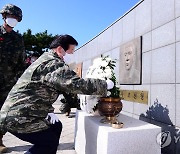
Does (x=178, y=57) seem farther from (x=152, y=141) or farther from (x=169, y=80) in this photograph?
(x=152, y=141)

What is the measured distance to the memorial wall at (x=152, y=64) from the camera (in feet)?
11.5

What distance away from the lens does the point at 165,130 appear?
3619 mm

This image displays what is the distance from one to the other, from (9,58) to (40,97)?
1960 mm

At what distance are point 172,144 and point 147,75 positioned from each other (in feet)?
→ 4.41

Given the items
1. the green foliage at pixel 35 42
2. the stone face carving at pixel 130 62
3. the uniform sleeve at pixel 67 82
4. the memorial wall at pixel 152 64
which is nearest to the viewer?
the uniform sleeve at pixel 67 82

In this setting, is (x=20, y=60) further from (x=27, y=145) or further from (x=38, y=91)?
(x=38, y=91)

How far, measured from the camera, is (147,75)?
4.35 meters

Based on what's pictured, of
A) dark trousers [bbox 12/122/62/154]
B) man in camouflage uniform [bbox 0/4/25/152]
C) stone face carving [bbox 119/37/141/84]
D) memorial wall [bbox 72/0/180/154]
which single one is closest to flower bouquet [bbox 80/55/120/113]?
dark trousers [bbox 12/122/62/154]

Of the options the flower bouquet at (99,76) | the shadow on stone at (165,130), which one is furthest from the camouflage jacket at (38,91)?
the shadow on stone at (165,130)

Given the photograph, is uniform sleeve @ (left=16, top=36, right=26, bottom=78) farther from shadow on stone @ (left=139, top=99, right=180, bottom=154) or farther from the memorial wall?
shadow on stone @ (left=139, top=99, right=180, bottom=154)

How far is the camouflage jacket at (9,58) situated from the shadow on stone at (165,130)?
2.37 m

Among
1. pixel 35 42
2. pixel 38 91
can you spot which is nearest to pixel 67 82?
pixel 38 91

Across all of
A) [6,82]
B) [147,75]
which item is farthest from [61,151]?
[147,75]

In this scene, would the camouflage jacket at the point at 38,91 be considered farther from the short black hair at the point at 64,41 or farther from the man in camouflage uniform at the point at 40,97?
the short black hair at the point at 64,41
